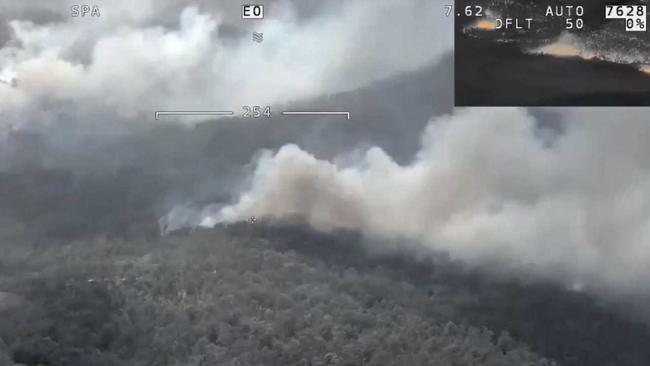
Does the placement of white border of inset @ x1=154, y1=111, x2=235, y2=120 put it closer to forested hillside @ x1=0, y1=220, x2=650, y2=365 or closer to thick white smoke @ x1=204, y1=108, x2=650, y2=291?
thick white smoke @ x1=204, y1=108, x2=650, y2=291

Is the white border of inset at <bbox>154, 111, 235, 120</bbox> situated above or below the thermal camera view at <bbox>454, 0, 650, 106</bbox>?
below

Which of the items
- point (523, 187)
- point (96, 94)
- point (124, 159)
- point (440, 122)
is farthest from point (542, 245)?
point (96, 94)

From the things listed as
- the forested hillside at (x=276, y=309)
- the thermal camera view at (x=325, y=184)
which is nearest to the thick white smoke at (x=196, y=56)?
the thermal camera view at (x=325, y=184)

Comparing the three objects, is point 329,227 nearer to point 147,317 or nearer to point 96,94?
point 147,317

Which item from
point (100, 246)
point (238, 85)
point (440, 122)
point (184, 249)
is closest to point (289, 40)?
point (238, 85)

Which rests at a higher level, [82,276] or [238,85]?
[238,85]

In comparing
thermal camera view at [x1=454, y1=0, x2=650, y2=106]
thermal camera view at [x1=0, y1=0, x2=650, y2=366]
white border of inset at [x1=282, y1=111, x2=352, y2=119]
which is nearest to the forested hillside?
thermal camera view at [x1=0, y1=0, x2=650, y2=366]

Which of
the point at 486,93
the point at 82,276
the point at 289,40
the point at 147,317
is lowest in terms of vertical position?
the point at 147,317

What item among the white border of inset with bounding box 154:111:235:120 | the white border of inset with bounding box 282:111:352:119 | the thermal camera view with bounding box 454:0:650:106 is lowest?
the white border of inset with bounding box 282:111:352:119
